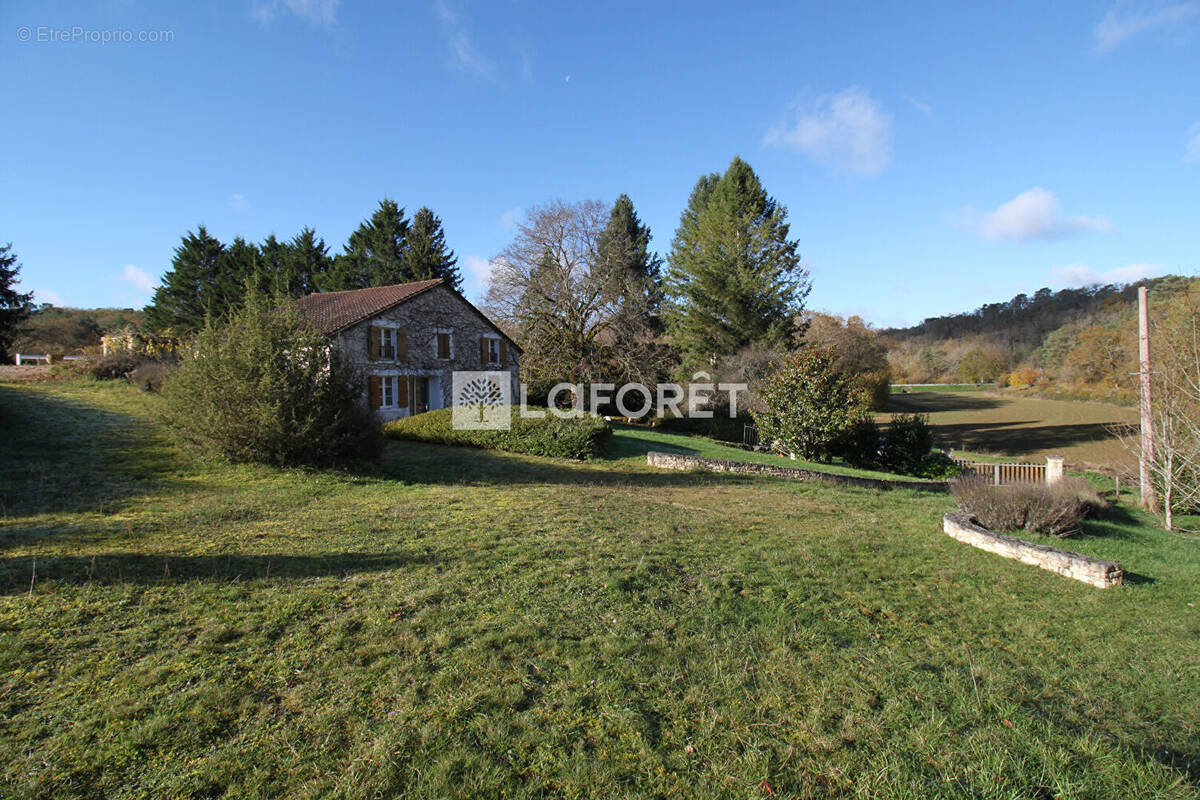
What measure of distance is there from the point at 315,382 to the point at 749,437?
709 inches

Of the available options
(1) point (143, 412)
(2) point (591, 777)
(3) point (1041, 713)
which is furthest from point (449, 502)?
(1) point (143, 412)

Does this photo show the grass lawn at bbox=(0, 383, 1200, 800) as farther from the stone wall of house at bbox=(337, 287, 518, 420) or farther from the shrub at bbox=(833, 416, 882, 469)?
the stone wall of house at bbox=(337, 287, 518, 420)

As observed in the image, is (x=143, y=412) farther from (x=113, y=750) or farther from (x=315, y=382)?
(x=113, y=750)

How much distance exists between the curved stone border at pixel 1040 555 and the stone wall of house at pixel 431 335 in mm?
17633

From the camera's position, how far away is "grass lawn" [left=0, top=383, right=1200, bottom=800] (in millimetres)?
2465

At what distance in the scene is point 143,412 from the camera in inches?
523

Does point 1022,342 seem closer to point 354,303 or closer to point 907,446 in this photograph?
point 907,446

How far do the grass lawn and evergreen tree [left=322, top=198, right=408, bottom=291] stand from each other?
32.6 metres

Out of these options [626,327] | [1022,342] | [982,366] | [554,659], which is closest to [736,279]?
[626,327]

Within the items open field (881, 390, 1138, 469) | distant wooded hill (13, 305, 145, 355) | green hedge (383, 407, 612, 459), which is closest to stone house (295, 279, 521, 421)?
green hedge (383, 407, 612, 459)

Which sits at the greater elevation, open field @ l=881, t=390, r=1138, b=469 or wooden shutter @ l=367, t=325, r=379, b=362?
wooden shutter @ l=367, t=325, r=379, b=362

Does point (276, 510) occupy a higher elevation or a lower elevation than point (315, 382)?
lower

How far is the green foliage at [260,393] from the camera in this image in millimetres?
8773

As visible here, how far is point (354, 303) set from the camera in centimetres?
2219
